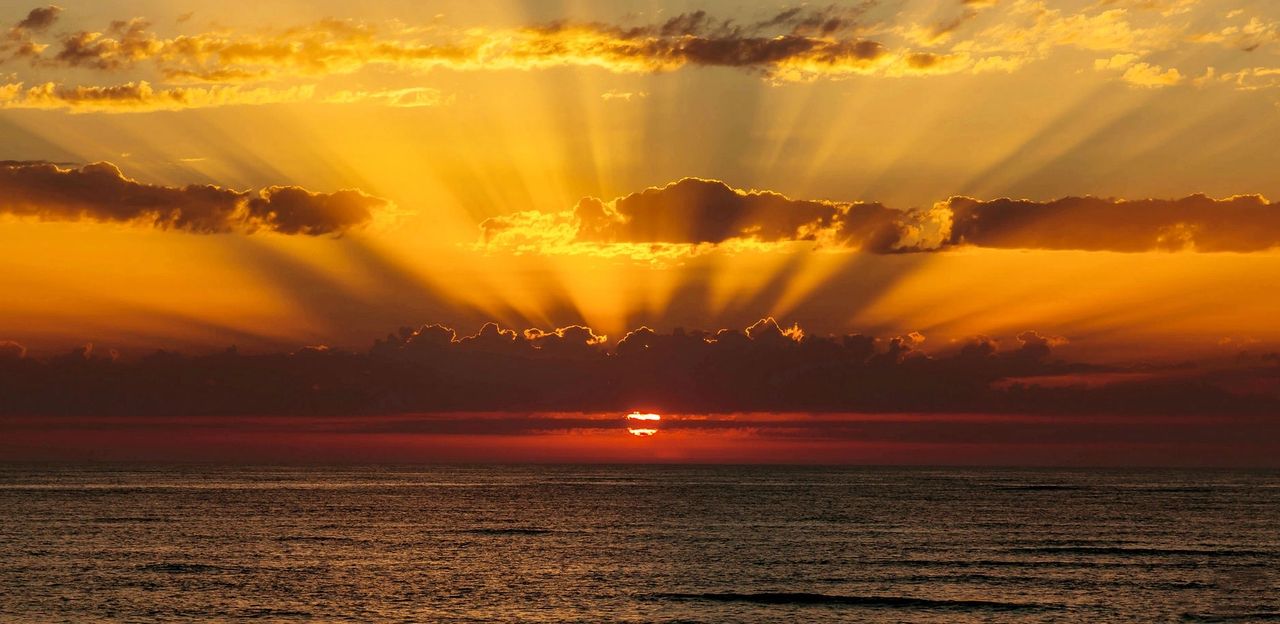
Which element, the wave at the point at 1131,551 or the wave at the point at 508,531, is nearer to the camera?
the wave at the point at 1131,551

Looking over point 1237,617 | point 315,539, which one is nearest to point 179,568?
point 315,539

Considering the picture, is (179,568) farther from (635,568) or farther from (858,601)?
(858,601)

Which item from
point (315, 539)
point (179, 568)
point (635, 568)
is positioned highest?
point (179, 568)

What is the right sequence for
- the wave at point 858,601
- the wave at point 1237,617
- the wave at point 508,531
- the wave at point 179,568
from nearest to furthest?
the wave at point 1237,617
the wave at point 858,601
the wave at point 179,568
the wave at point 508,531

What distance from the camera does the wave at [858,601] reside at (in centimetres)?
7612

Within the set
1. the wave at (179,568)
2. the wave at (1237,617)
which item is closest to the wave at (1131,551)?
the wave at (1237,617)

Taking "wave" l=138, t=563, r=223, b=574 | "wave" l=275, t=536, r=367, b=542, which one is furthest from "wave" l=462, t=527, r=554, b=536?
"wave" l=138, t=563, r=223, b=574

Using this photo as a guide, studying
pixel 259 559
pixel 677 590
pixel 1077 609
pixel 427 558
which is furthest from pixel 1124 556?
pixel 259 559

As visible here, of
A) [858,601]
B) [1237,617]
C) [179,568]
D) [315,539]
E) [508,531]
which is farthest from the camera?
[508,531]

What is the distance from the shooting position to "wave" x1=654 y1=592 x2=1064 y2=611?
76.1 meters

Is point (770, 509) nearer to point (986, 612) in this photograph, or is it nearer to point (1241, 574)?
point (1241, 574)

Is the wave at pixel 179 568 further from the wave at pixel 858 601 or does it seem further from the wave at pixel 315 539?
the wave at pixel 858 601

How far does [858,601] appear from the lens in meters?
79.0

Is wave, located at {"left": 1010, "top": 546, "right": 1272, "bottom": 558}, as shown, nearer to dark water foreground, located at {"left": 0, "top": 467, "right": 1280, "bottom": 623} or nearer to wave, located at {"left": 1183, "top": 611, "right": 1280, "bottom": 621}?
dark water foreground, located at {"left": 0, "top": 467, "right": 1280, "bottom": 623}
